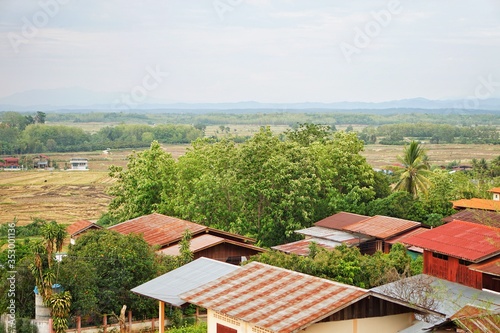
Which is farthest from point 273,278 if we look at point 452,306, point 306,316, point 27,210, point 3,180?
point 3,180

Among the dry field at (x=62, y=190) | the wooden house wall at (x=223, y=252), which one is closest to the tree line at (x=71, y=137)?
the dry field at (x=62, y=190)

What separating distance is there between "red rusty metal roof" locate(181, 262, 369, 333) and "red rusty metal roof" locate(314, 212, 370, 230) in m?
17.5

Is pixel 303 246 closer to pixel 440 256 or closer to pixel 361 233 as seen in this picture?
pixel 361 233

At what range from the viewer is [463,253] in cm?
2128

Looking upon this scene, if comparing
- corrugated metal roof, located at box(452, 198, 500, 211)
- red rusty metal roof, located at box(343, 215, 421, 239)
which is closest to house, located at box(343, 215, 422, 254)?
red rusty metal roof, located at box(343, 215, 421, 239)

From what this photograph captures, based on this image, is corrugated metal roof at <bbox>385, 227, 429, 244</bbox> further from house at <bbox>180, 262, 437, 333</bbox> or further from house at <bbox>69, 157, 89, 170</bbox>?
house at <bbox>69, 157, 89, 170</bbox>

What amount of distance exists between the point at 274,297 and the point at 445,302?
279 inches

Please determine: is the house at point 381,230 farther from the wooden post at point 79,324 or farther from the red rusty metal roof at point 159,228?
the wooden post at point 79,324

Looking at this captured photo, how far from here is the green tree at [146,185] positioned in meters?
37.4

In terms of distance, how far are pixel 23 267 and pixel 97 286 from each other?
2.19 m

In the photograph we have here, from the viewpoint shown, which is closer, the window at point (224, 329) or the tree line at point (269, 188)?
the window at point (224, 329)

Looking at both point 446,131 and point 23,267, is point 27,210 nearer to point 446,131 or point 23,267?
point 23,267

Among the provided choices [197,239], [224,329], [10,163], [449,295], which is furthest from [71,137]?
[224,329]

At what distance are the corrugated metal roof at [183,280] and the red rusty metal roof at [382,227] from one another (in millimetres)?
13987
